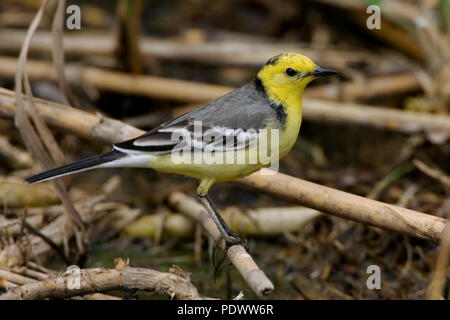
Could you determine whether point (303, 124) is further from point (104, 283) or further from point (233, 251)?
point (104, 283)

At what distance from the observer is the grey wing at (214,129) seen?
420 centimetres

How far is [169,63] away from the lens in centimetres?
778

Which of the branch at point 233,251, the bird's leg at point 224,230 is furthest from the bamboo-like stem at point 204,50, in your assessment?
the bird's leg at point 224,230

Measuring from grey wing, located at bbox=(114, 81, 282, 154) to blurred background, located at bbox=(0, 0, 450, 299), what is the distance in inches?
48.0

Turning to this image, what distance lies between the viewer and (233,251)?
3.95m

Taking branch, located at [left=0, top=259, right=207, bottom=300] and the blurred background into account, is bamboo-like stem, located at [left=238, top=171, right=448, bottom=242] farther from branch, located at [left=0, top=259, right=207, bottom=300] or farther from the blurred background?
the blurred background

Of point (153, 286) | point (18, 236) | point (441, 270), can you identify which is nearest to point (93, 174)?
point (18, 236)

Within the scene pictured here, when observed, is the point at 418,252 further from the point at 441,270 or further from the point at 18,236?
the point at 18,236

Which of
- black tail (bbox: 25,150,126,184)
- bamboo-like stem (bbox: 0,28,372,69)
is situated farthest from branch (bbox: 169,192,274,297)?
bamboo-like stem (bbox: 0,28,372,69)

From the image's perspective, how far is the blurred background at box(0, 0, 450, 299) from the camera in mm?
5594

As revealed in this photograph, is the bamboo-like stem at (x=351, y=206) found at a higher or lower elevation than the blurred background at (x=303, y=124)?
lower

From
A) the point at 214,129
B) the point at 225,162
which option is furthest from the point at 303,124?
the point at 225,162

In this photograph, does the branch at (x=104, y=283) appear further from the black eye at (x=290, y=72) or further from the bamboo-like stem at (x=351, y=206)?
the black eye at (x=290, y=72)

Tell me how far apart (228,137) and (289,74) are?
0.60 metres
